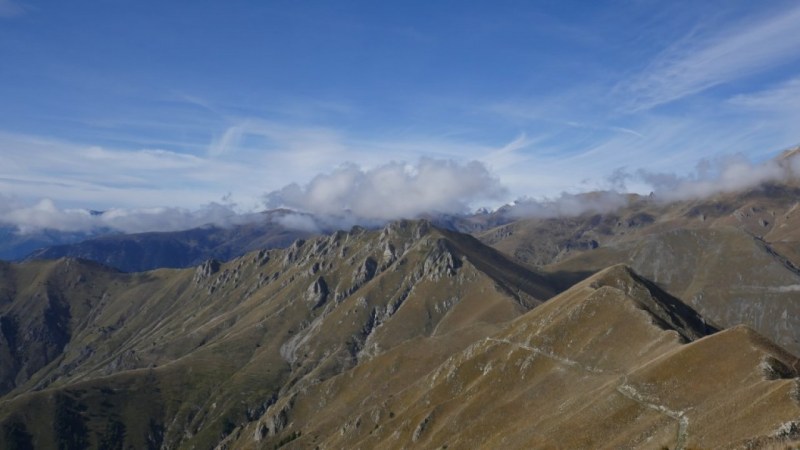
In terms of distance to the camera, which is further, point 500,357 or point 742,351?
point 500,357

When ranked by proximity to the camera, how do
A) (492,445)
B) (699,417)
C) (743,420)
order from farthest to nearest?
(492,445), (699,417), (743,420)

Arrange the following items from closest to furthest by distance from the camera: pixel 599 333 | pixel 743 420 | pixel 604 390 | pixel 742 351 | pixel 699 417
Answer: pixel 743 420 < pixel 699 417 < pixel 742 351 < pixel 604 390 < pixel 599 333

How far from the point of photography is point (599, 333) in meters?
172

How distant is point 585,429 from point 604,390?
59.5 feet

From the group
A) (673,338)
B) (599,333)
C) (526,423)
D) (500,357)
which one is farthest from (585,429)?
(500,357)

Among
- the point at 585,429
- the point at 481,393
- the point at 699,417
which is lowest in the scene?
the point at 481,393

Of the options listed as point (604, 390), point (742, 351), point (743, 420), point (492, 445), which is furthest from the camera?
point (492, 445)

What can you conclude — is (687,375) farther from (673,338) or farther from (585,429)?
(673,338)

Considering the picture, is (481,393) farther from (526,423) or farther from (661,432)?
(661,432)

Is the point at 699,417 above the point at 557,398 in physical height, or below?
above

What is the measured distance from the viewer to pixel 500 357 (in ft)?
650

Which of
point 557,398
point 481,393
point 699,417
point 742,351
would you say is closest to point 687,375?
point 742,351

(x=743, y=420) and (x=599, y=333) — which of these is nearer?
(x=743, y=420)

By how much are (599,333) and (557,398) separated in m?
31.9
